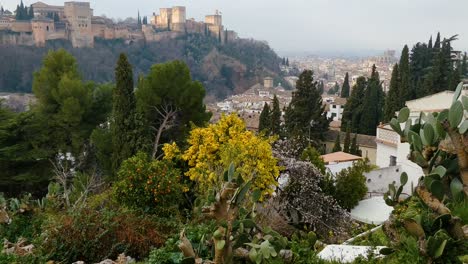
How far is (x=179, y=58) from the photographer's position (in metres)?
91.1

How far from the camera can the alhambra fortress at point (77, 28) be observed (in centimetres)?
7750

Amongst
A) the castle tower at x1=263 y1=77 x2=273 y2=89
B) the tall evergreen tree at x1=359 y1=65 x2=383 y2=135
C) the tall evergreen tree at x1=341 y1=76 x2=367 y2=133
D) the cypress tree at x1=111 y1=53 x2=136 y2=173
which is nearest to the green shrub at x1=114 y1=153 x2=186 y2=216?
the cypress tree at x1=111 y1=53 x2=136 y2=173

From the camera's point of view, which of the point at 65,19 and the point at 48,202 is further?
the point at 65,19

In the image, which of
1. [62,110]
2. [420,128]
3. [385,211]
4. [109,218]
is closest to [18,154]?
[62,110]

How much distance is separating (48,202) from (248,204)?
12.0 ft

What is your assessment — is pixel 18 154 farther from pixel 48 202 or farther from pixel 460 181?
pixel 460 181

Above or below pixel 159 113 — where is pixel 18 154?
below

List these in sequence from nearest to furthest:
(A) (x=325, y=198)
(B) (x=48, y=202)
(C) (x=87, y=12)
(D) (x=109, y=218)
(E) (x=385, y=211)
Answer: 1. (D) (x=109, y=218)
2. (B) (x=48, y=202)
3. (A) (x=325, y=198)
4. (E) (x=385, y=211)
5. (C) (x=87, y=12)

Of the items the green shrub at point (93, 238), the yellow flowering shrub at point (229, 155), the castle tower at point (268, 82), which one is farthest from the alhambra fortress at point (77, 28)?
the green shrub at point (93, 238)

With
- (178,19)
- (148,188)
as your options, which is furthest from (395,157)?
(178,19)

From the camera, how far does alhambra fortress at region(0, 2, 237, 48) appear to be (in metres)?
77.5

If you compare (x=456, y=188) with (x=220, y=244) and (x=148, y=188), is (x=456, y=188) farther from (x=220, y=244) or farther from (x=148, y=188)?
(x=148, y=188)

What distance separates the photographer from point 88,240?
5.38 metres

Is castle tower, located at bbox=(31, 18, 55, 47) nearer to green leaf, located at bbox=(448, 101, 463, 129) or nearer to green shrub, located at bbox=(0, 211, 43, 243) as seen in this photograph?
green shrub, located at bbox=(0, 211, 43, 243)
